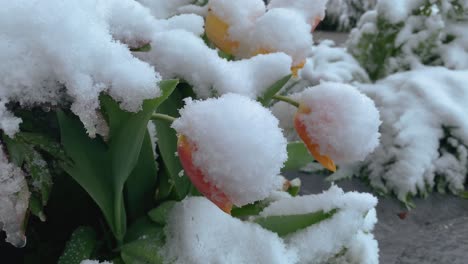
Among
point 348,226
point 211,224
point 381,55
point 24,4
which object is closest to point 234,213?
point 211,224

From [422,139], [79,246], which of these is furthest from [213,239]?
[422,139]

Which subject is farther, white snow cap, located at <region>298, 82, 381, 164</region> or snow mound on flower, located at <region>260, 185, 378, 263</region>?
A: snow mound on flower, located at <region>260, 185, 378, 263</region>

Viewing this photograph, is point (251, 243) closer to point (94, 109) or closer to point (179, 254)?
point (179, 254)

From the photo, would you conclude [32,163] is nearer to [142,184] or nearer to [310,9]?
[142,184]

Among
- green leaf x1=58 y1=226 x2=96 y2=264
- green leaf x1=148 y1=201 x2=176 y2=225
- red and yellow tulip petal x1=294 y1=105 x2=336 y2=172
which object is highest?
red and yellow tulip petal x1=294 y1=105 x2=336 y2=172

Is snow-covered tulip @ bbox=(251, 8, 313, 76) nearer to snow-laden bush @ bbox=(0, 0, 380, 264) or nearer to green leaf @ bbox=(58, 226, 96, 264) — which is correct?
snow-laden bush @ bbox=(0, 0, 380, 264)

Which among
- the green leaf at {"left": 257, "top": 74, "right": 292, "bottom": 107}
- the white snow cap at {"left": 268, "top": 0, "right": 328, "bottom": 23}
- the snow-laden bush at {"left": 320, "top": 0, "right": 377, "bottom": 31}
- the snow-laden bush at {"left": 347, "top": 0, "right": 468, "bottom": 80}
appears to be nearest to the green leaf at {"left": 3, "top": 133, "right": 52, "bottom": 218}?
the green leaf at {"left": 257, "top": 74, "right": 292, "bottom": 107}
